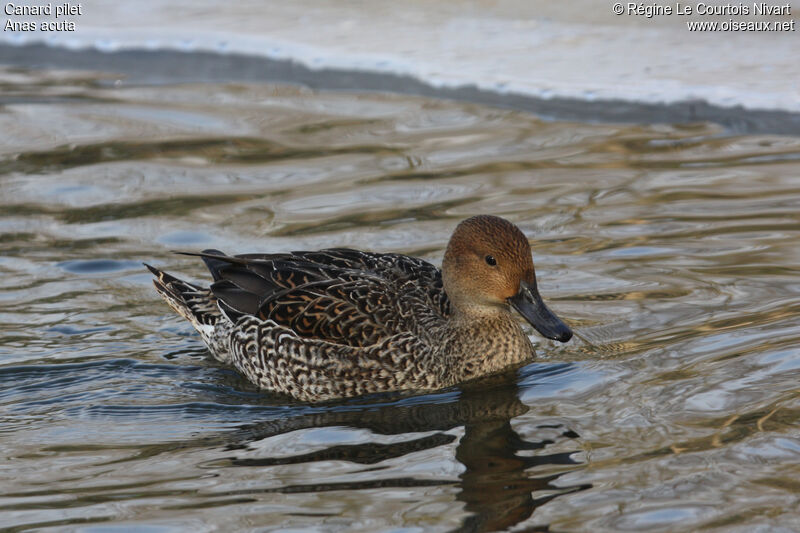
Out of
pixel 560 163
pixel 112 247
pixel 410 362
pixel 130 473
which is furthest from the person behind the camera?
pixel 560 163

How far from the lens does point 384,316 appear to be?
652 centimetres

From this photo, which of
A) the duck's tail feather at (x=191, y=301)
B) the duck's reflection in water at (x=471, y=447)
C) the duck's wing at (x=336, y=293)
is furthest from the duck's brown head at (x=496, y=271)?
the duck's tail feather at (x=191, y=301)

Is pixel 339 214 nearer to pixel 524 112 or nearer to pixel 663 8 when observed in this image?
pixel 524 112

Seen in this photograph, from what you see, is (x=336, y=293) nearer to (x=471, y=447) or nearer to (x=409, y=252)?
(x=471, y=447)

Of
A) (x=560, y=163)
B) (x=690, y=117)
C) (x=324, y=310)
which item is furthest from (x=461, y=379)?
(x=690, y=117)

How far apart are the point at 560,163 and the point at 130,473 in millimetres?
4991

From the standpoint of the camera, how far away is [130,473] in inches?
209

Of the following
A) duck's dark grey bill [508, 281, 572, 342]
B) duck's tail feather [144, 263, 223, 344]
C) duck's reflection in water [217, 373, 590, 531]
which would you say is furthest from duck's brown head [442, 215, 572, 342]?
duck's tail feather [144, 263, 223, 344]

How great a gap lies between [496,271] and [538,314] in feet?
1.00

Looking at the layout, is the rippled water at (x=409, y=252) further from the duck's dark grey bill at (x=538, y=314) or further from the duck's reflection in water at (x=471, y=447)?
the duck's dark grey bill at (x=538, y=314)

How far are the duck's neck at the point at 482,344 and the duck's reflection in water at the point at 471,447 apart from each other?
9 cm

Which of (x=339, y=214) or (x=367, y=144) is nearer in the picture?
(x=339, y=214)

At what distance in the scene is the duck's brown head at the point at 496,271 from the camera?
6.15 metres

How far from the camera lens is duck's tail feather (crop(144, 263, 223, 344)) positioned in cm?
710
